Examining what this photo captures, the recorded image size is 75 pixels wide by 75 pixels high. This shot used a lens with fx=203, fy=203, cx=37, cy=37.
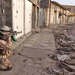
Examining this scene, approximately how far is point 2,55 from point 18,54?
1999 mm

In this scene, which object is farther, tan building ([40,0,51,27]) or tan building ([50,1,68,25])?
tan building ([50,1,68,25])

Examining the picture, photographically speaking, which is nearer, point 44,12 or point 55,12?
point 44,12

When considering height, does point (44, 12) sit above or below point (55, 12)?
below

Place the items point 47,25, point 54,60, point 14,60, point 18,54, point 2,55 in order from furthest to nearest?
point 47,25, point 18,54, point 54,60, point 14,60, point 2,55

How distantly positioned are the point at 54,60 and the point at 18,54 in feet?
4.90

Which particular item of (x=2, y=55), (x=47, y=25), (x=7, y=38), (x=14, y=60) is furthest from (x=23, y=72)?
(x=47, y=25)

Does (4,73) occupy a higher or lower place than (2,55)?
lower

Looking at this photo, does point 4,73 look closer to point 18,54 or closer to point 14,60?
point 14,60

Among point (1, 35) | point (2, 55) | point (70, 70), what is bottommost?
point (70, 70)

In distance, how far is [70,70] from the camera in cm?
639

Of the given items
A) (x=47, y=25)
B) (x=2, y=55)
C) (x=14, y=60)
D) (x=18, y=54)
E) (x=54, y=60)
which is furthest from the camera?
(x=47, y=25)

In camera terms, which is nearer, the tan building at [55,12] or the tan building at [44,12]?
the tan building at [44,12]

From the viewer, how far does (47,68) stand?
20.9 feet

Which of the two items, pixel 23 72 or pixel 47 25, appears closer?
pixel 23 72
